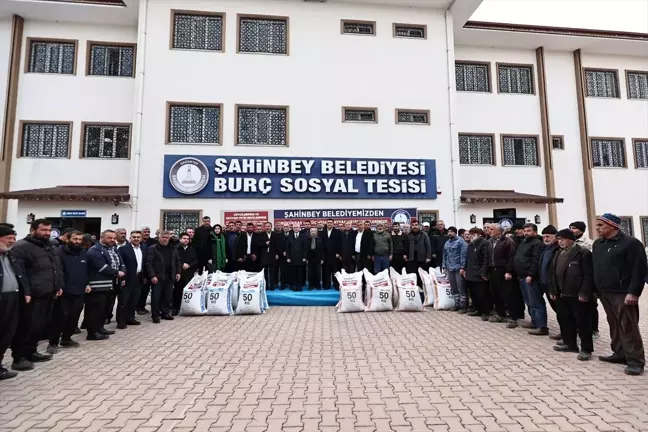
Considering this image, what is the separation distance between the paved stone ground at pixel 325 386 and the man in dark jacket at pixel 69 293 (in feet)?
1.14

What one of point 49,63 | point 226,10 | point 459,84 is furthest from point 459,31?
point 49,63

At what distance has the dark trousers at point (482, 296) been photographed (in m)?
7.32

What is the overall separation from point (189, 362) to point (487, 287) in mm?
5352

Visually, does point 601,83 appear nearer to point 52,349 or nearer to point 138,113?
point 138,113

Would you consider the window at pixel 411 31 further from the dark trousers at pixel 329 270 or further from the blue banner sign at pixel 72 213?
the blue banner sign at pixel 72 213

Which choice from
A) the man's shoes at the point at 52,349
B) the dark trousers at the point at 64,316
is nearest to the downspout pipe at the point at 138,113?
the dark trousers at the point at 64,316

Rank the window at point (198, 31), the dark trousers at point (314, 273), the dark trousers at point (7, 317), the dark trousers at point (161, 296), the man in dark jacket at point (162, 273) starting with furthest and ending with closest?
1. the window at point (198, 31)
2. the dark trousers at point (314, 273)
3. the dark trousers at point (161, 296)
4. the man in dark jacket at point (162, 273)
5. the dark trousers at point (7, 317)

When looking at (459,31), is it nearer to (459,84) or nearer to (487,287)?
(459,84)

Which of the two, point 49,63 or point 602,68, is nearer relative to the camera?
point 49,63

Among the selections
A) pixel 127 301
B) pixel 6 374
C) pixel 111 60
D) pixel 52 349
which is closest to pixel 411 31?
pixel 111 60

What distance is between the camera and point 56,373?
14.6 feet

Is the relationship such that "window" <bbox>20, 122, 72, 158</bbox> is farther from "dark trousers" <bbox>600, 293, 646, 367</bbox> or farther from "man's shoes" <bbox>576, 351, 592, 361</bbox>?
"dark trousers" <bbox>600, 293, 646, 367</bbox>

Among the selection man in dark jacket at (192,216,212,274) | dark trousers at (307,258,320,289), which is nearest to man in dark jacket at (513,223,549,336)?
dark trousers at (307,258,320,289)

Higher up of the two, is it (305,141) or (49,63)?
(49,63)
